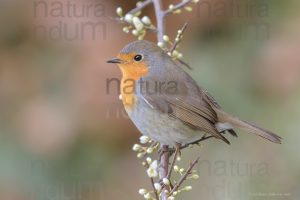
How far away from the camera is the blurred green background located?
536 cm

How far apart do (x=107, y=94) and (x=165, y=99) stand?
209cm

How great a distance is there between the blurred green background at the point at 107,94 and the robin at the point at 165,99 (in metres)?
0.85

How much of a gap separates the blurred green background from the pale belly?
92 cm

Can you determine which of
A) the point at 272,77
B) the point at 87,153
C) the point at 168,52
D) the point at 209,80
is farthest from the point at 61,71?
the point at 168,52

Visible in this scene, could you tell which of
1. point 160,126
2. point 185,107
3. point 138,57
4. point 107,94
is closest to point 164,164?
point 160,126

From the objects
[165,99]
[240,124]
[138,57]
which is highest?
[138,57]

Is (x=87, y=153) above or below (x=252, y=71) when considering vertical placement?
below

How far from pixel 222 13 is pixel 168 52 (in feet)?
8.24

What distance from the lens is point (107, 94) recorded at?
20.8 ft

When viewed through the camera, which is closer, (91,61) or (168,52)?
(168,52)

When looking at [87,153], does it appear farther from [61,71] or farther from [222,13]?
[222,13]

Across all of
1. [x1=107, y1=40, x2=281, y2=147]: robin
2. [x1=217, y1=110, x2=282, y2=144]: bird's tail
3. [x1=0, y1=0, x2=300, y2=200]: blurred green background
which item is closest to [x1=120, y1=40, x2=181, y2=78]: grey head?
[x1=107, y1=40, x2=281, y2=147]: robin

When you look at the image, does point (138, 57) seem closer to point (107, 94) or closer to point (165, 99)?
point (165, 99)

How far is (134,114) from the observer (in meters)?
4.18
